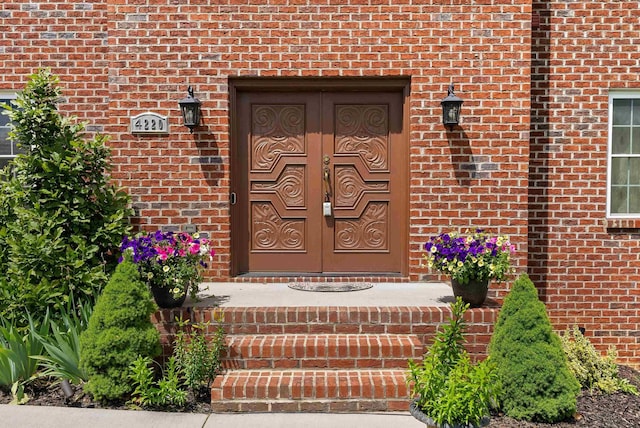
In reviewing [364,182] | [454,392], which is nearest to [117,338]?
[454,392]

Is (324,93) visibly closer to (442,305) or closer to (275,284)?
(275,284)

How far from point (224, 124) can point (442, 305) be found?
9.93 ft

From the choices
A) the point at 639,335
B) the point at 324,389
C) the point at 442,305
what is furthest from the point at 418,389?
the point at 639,335

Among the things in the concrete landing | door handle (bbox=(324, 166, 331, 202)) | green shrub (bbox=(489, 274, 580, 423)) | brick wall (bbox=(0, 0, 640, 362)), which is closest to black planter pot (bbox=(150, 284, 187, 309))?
the concrete landing

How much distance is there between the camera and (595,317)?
6.05 m

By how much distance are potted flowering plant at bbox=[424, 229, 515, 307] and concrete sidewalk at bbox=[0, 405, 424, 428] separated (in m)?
1.30

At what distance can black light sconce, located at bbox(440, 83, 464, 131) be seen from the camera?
18.1 ft

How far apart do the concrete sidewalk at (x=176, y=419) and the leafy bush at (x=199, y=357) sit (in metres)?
0.32

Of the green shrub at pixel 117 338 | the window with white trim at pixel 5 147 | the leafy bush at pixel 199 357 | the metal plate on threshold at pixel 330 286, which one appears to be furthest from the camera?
the window with white trim at pixel 5 147

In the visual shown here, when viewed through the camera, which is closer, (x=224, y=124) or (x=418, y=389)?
(x=418, y=389)

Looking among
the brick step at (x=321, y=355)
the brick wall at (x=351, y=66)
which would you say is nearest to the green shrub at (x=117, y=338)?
the brick step at (x=321, y=355)

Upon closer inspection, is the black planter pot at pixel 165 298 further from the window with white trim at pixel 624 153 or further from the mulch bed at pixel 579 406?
the window with white trim at pixel 624 153

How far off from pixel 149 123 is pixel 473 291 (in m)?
3.83

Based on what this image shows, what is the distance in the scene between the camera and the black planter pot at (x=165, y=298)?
4582mm
